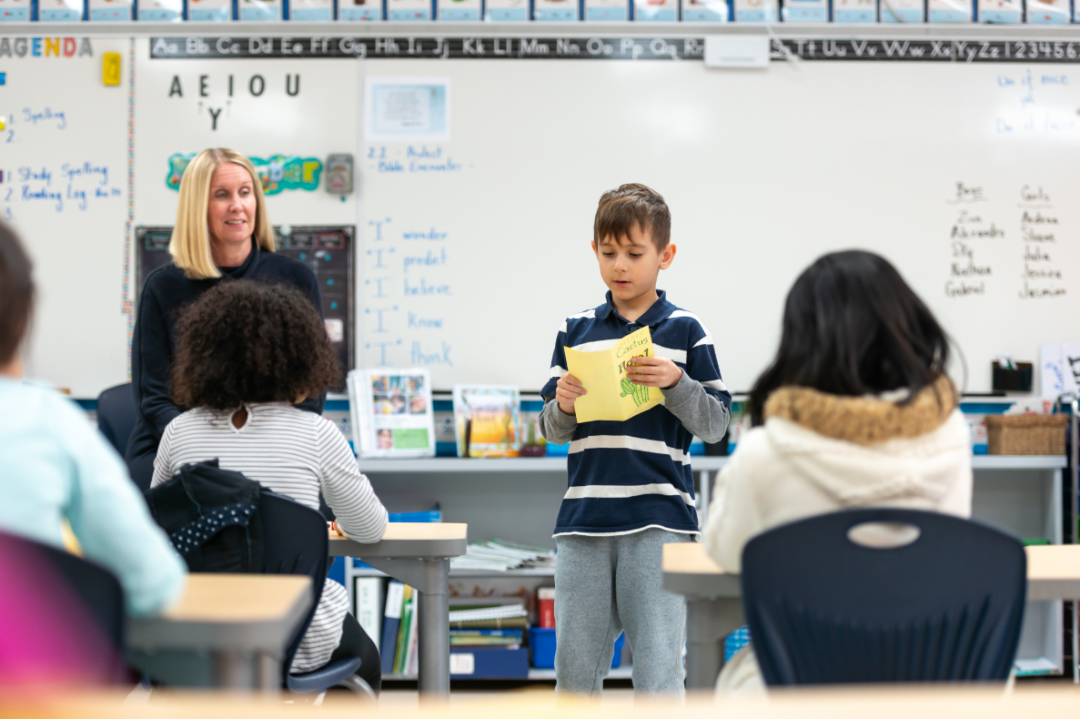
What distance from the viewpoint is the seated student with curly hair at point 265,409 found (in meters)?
1.49

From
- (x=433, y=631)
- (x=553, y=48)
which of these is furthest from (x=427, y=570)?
(x=553, y=48)

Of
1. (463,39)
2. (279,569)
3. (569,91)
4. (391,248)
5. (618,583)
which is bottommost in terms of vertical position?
(618,583)

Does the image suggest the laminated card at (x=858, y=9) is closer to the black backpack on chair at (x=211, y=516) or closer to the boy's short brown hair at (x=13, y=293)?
the black backpack on chair at (x=211, y=516)

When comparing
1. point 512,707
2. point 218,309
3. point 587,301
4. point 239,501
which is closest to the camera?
point 512,707

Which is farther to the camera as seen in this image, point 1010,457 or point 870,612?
point 1010,457

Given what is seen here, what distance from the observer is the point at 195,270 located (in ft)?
6.73

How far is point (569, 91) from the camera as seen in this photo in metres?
3.37

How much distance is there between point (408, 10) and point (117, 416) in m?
1.98

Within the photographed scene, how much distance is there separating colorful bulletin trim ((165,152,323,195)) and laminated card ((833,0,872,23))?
2271 millimetres

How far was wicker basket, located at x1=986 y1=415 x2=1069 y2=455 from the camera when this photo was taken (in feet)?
10.5

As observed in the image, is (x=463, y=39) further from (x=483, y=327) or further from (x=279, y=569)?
(x=279, y=569)

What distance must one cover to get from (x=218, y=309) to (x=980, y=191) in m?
3.17

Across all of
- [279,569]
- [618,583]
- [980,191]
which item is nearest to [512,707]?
[279,569]

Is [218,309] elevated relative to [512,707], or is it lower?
elevated
